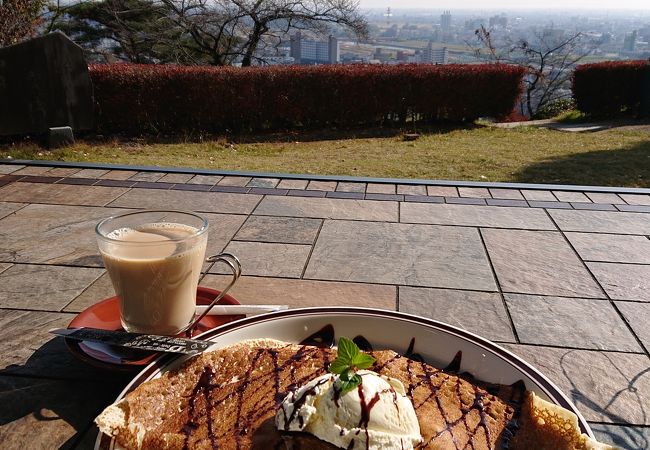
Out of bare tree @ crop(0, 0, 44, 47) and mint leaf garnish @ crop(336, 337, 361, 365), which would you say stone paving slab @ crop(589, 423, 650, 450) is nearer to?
mint leaf garnish @ crop(336, 337, 361, 365)

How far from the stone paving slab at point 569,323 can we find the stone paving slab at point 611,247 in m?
0.70

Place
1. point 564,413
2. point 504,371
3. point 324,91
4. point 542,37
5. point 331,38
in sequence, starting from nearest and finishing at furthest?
1. point 564,413
2. point 504,371
3. point 324,91
4. point 331,38
5. point 542,37

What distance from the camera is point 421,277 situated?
2990 mm

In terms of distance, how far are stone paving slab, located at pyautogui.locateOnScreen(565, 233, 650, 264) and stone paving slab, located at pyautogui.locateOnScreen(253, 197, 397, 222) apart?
123cm

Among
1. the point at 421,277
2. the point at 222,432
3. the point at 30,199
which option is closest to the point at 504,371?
the point at 222,432

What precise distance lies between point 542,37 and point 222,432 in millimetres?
19931

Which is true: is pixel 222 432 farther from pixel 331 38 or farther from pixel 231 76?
pixel 331 38

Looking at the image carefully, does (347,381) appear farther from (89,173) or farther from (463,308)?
(89,173)

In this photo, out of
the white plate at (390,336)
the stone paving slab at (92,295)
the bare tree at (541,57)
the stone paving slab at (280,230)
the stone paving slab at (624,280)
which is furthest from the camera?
the bare tree at (541,57)

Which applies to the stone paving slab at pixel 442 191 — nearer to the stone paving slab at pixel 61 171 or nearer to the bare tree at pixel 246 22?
the stone paving slab at pixel 61 171

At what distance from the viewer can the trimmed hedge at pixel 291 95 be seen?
9.70 m

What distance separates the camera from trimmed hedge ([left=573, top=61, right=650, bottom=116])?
12820 mm

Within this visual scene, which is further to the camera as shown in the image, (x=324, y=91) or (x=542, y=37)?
(x=542, y=37)

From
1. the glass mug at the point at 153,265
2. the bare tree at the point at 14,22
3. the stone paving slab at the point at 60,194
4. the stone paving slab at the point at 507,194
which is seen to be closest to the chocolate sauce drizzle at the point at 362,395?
the glass mug at the point at 153,265
